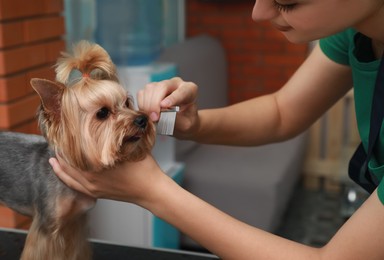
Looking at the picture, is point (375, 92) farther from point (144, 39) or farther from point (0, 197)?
point (144, 39)

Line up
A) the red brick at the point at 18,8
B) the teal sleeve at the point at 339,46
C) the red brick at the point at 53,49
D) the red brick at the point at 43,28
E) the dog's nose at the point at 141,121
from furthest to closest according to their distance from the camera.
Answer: the red brick at the point at 53,49 → the red brick at the point at 43,28 → the red brick at the point at 18,8 → the teal sleeve at the point at 339,46 → the dog's nose at the point at 141,121

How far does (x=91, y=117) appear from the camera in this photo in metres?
1.00

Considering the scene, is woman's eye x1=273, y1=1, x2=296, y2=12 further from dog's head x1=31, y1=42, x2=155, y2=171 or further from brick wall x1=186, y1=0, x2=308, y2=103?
brick wall x1=186, y1=0, x2=308, y2=103

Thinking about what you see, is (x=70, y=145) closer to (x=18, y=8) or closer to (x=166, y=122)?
(x=166, y=122)

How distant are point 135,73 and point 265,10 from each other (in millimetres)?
Result: 1355

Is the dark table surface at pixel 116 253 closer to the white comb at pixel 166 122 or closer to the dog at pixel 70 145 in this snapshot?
the dog at pixel 70 145

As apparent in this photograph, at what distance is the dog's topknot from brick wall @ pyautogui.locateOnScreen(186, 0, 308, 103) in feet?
8.91

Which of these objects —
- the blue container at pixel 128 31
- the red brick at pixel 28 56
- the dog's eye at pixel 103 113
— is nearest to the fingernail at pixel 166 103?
the dog's eye at pixel 103 113

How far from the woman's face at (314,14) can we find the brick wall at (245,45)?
8.65 feet

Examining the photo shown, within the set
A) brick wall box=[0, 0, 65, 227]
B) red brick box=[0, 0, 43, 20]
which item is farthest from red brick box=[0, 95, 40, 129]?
red brick box=[0, 0, 43, 20]

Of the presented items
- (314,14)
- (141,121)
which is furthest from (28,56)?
(314,14)

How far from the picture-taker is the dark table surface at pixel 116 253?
1.26 m

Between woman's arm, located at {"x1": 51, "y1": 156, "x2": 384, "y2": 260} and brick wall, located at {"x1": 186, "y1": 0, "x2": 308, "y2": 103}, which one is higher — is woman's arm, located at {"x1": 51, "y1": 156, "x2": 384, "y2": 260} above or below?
above

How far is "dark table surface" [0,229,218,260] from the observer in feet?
4.15
